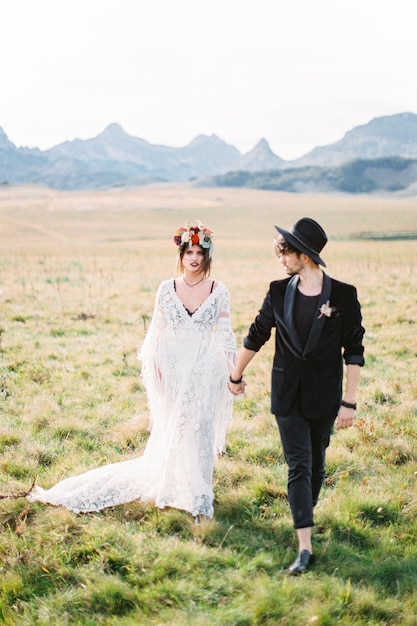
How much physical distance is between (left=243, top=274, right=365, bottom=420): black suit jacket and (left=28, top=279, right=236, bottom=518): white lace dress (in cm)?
93

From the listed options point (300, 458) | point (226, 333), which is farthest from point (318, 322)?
point (226, 333)

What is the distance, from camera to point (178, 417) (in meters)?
4.80

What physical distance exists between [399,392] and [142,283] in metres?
12.8

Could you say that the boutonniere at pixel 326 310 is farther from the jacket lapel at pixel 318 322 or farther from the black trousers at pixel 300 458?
the black trousers at pixel 300 458

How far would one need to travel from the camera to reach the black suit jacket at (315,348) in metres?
3.82

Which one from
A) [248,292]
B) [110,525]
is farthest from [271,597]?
[248,292]

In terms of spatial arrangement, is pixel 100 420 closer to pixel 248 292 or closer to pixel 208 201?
pixel 248 292

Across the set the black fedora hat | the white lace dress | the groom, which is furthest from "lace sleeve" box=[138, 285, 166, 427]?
the black fedora hat

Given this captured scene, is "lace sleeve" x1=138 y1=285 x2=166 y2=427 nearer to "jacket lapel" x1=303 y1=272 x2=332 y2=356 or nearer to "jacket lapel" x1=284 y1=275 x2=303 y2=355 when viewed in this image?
"jacket lapel" x1=284 y1=275 x2=303 y2=355

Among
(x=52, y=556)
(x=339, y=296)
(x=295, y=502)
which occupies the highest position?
(x=339, y=296)

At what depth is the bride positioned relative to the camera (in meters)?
4.75

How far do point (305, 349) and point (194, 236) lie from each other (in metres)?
1.60

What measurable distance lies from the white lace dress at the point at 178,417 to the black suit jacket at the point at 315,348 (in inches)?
36.7

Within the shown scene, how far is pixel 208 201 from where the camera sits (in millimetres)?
166250
